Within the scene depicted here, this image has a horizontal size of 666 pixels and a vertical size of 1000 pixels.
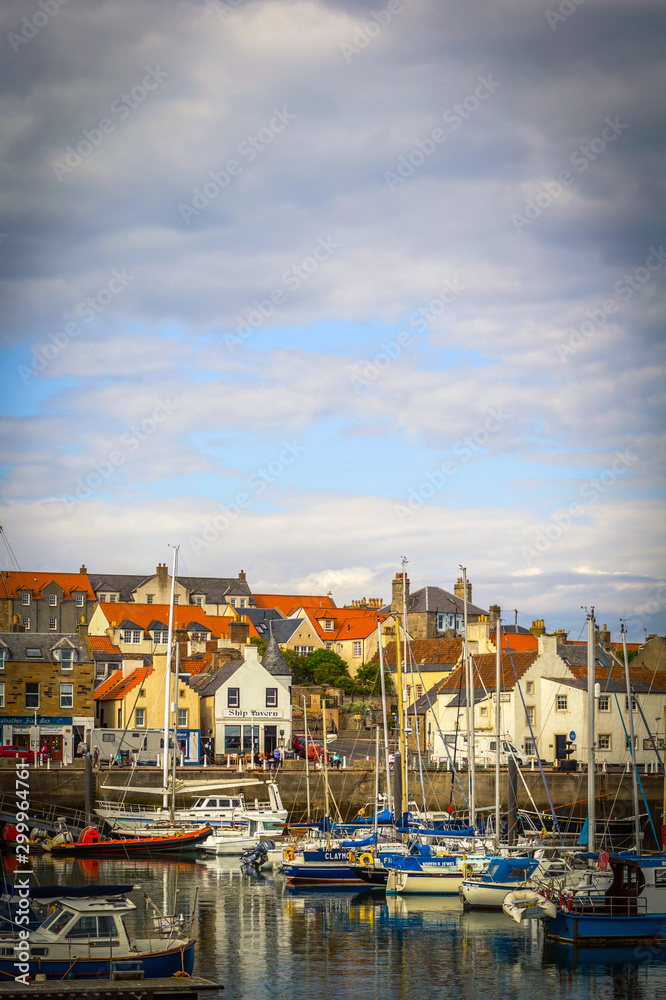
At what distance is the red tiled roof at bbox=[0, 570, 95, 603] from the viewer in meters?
129

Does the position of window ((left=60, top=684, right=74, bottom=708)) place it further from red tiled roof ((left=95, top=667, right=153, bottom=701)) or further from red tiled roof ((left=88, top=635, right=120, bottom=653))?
red tiled roof ((left=88, top=635, right=120, bottom=653))

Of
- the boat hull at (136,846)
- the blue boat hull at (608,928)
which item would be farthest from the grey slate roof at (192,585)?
the blue boat hull at (608,928)

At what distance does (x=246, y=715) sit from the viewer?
251ft

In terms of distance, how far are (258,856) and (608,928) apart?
68.5 feet

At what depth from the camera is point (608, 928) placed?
118ft

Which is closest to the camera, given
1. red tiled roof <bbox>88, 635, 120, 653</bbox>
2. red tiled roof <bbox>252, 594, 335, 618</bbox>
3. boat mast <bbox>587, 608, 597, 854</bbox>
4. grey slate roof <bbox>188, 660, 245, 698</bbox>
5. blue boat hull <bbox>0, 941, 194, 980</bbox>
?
blue boat hull <bbox>0, 941, 194, 980</bbox>

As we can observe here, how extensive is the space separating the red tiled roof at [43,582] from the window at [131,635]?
13493mm

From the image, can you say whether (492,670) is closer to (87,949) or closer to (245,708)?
(245,708)

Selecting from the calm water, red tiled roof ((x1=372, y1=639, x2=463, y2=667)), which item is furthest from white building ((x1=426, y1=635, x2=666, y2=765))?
the calm water

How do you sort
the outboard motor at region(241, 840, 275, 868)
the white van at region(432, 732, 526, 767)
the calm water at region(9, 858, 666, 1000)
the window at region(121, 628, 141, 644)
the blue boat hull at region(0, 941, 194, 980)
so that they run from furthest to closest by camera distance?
1. the window at region(121, 628, 141, 644)
2. the white van at region(432, 732, 526, 767)
3. the outboard motor at region(241, 840, 275, 868)
4. the calm water at region(9, 858, 666, 1000)
5. the blue boat hull at region(0, 941, 194, 980)

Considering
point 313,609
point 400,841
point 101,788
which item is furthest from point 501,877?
point 313,609

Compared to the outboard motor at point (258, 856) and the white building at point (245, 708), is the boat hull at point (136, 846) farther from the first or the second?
the white building at point (245, 708)

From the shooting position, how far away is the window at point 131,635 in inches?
4801

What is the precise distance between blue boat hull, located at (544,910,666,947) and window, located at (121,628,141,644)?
90.2m
